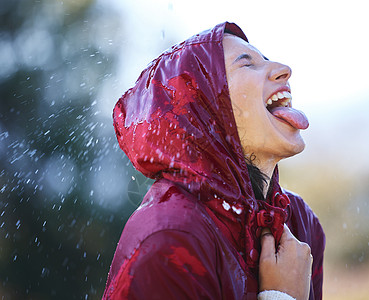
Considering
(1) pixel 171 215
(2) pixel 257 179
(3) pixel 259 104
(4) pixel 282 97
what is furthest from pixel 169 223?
(4) pixel 282 97

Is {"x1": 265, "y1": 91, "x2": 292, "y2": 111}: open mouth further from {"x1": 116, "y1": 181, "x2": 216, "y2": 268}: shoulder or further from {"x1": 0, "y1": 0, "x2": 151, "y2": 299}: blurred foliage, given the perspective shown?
{"x1": 0, "y1": 0, "x2": 151, "y2": 299}: blurred foliage

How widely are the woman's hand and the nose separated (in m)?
0.72

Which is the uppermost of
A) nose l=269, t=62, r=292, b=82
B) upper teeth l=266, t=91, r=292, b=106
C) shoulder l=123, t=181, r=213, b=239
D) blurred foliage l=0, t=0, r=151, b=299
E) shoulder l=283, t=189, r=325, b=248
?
nose l=269, t=62, r=292, b=82

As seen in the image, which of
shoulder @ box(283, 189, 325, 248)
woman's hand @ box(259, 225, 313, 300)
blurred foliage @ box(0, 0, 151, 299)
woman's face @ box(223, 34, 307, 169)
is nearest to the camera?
woman's hand @ box(259, 225, 313, 300)

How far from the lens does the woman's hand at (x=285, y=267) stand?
1688 millimetres

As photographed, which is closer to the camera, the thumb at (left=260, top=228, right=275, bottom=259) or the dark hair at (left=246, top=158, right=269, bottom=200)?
the thumb at (left=260, top=228, right=275, bottom=259)

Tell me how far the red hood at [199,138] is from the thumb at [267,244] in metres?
0.04

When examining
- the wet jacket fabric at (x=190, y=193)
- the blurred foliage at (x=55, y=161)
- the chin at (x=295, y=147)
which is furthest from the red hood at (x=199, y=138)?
the blurred foliage at (x=55, y=161)

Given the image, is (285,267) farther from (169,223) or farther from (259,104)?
(259,104)

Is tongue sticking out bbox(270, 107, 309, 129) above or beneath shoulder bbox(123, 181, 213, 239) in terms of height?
above

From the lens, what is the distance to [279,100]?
2.13 meters

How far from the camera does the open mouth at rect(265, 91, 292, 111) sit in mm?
2057

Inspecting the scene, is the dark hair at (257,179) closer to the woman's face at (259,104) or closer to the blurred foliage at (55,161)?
the woman's face at (259,104)

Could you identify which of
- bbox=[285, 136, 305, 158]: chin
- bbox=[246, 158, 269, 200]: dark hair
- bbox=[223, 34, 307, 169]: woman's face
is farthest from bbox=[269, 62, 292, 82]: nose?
bbox=[246, 158, 269, 200]: dark hair
